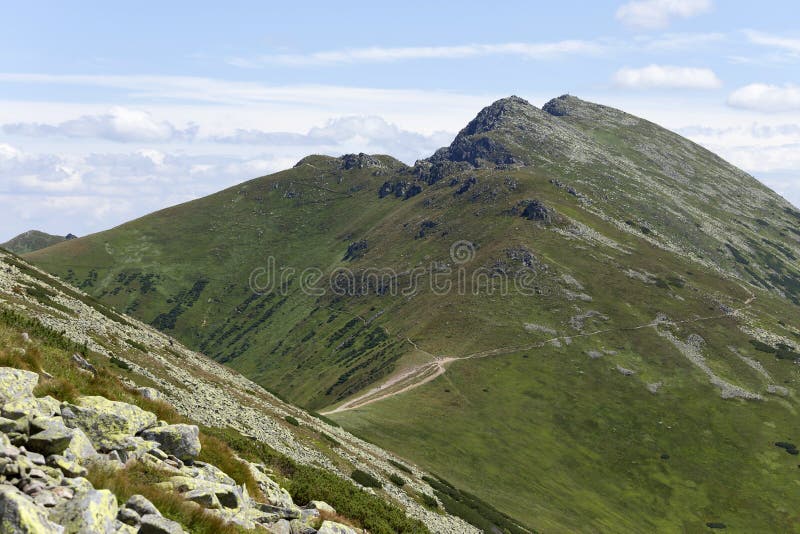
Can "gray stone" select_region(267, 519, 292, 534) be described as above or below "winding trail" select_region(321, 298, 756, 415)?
above

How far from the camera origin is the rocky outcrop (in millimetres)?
12312

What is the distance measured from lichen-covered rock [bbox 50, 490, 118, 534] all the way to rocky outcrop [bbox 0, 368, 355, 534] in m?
0.02

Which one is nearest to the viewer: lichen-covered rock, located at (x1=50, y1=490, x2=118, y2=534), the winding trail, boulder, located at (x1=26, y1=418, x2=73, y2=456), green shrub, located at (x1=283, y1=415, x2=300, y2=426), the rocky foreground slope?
lichen-covered rock, located at (x1=50, y1=490, x2=118, y2=534)

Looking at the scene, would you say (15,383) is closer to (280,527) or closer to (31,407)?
(31,407)

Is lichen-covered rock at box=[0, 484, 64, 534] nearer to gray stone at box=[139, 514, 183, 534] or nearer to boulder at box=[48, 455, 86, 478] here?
gray stone at box=[139, 514, 183, 534]

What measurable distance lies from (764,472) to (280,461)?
4393 inches

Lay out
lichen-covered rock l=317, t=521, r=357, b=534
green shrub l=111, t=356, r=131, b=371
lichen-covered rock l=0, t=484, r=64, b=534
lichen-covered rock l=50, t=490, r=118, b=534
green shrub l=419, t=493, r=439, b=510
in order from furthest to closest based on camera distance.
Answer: green shrub l=419, t=493, r=439, b=510, green shrub l=111, t=356, r=131, b=371, lichen-covered rock l=317, t=521, r=357, b=534, lichen-covered rock l=50, t=490, r=118, b=534, lichen-covered rock l=0, t=484, r=64, b=534

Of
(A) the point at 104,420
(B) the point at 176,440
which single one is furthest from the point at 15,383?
(B) the point at 176,440

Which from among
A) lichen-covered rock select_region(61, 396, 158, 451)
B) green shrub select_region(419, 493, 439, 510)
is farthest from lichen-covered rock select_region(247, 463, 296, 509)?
green shrub select_region(419, 493, 439, 510)

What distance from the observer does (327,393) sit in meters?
154

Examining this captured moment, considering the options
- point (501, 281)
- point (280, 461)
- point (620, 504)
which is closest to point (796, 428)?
point (620, 504)

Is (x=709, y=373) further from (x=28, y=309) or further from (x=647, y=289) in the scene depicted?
(x=28, y=309)

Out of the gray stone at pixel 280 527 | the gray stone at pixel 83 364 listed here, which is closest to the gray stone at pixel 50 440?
the gray stone at pixel 280 527

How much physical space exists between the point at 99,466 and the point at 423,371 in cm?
11794
